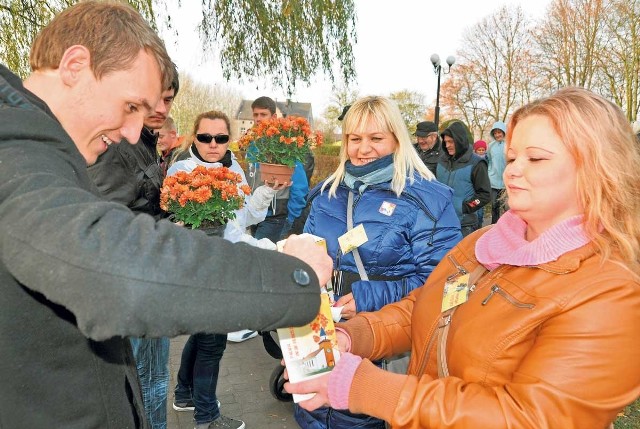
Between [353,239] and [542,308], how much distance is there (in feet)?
4.43

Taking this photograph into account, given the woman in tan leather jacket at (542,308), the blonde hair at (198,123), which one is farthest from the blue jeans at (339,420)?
the blonde hair at (198,123)

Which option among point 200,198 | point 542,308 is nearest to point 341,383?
point 542,308

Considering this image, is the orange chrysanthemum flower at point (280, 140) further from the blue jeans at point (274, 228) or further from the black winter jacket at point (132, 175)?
the blue jeans at point (274, 228)

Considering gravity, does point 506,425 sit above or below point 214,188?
below

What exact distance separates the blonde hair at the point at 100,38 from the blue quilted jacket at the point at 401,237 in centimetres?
167

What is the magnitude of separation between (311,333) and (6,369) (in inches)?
33.2

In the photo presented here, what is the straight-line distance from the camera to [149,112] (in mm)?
1331

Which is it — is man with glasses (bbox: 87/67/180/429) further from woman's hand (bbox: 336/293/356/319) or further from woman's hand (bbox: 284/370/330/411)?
woman's hand (bbox: 284/370/330/411)

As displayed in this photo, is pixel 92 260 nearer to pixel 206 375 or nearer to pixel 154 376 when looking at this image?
pixel 154 376

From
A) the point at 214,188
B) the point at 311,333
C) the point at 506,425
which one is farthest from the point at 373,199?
the point at 506,425

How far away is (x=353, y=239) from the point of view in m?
2.68

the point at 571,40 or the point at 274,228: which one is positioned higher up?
the point at 571,40

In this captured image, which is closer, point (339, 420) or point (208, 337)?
point (339, 420)

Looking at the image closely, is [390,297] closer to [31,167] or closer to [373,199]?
[373,199]
